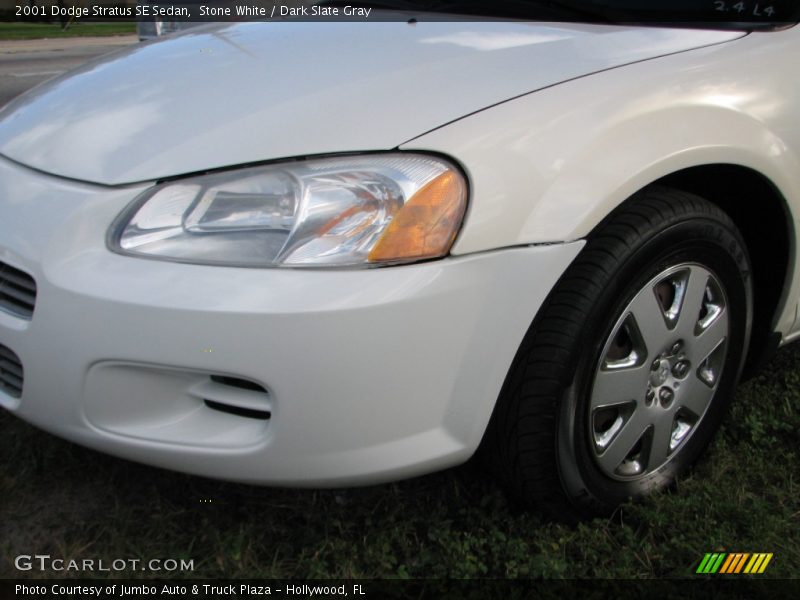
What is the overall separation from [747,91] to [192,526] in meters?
1.63

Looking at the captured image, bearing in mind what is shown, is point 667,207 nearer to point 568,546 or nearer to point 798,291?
point 798,291

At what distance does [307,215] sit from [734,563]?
Result: 125 cm

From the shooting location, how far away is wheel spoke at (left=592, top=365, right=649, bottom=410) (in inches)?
69.4

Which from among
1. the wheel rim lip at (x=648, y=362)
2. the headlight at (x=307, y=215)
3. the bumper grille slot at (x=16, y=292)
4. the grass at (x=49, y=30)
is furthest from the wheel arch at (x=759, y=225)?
the grass at (x=49, y=30)

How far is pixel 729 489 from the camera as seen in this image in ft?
6.64

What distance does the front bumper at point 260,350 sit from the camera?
142 cm

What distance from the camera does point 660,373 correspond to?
1.88m

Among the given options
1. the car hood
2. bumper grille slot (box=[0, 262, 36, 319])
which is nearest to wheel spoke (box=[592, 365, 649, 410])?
the car hood

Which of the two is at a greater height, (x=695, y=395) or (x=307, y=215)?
(x=307, y=215)

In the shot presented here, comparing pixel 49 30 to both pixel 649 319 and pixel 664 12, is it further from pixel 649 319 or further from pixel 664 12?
pixel 649 319

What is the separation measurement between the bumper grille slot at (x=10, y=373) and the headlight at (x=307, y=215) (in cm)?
35

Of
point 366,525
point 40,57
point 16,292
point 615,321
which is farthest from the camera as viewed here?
point 40,57

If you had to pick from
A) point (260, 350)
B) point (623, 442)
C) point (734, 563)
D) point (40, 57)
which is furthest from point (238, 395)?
point (40, 57)

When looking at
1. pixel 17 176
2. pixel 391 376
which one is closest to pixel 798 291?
pixel 391 376
